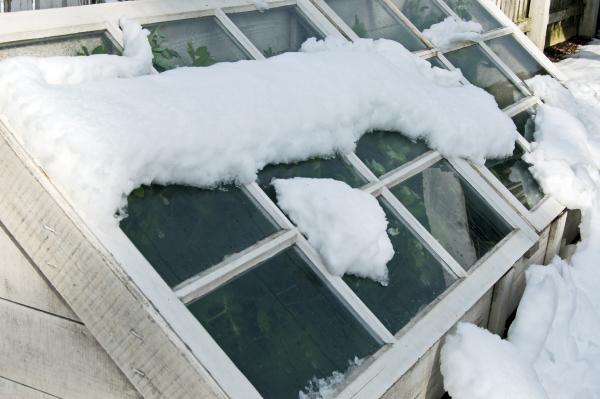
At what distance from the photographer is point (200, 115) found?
7.24 ft

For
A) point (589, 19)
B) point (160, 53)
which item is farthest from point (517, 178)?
point (589, 19)

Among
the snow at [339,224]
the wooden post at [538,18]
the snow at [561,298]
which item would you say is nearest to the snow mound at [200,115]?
the snow at [339,224]

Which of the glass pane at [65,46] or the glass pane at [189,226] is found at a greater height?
the glass pane at [65,46]

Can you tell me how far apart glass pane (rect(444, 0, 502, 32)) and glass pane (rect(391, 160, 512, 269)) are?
62.6 inches

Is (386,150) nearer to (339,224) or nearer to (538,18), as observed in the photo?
(339,224)

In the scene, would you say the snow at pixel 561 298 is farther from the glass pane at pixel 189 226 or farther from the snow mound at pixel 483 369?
the glass pane at pixel 189 226

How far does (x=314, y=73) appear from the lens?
2.78 m

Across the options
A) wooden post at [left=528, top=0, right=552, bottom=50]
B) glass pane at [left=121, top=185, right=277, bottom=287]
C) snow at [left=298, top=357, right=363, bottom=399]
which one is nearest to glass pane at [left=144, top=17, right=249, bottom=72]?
glass pane at [left=121, top=185, right=277, bottom=287]

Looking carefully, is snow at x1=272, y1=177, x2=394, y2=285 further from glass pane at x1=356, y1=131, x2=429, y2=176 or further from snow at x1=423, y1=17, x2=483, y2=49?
snow at x1=423, y1=17, x2=483, y2=49

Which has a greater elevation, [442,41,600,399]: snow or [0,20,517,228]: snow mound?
[0,20,517,228]: snow mound

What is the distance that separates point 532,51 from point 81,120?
3.29 m

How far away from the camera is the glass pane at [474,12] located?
14.5ft

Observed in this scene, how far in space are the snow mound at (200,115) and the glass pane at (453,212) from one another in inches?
5.9

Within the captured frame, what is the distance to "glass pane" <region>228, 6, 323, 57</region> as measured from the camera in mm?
3070
